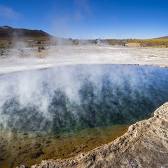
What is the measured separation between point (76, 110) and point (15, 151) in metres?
5.91

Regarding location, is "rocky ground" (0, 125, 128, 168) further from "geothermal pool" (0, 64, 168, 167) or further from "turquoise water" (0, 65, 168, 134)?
"turquoise water" (0, 65, 168, 134)

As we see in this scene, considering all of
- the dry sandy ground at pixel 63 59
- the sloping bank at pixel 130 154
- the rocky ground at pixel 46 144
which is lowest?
the dry sandy ground at pixel 63 59

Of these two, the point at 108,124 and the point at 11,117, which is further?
the point at 11,117

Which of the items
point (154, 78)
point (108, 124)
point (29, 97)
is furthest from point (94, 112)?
point (154, 78)

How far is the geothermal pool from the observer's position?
499 inches

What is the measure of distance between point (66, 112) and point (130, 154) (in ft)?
24.3

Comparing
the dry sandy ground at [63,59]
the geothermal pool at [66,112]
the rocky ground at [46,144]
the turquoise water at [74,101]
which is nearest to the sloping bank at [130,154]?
the rocky ground at [46,144]

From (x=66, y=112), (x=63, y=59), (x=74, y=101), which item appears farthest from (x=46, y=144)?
(x=63, y=59)

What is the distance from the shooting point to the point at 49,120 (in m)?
16.0

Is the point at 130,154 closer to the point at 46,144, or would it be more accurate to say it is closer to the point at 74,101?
the point at 46,144

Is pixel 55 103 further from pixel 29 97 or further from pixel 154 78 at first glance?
pixel 154 78

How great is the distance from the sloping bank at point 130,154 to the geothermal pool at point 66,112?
138cm

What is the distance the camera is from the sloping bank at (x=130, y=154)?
32.4 feet

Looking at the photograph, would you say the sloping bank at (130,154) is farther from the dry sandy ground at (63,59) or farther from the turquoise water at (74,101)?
the dry sandy ground at (63,59)
